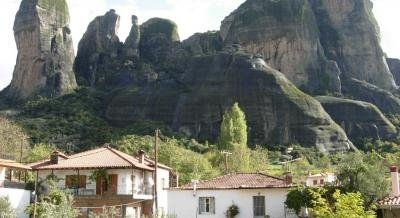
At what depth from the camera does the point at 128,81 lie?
14500 cm

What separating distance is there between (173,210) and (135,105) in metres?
82.4

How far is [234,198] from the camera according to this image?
151 ft

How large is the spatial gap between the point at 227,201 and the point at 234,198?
0.57m

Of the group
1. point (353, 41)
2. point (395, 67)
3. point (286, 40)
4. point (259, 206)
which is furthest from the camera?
point (395, 67)

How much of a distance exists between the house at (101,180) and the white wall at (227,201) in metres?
2.19

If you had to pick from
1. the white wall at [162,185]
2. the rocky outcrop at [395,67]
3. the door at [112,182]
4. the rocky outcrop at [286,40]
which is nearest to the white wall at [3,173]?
the door at [112,182]

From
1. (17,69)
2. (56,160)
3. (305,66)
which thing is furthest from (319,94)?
(56,160)

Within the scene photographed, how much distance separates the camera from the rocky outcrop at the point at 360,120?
13212 centimetres

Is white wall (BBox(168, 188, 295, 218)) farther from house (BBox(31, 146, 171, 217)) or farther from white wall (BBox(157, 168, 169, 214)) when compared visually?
white wall (BBox(157, 168, 169, 214))

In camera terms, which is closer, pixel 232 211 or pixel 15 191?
pixel 232 211

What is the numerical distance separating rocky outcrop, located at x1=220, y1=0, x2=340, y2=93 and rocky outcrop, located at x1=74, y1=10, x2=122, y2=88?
31.4 metres

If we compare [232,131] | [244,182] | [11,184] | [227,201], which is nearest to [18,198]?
[11,184]

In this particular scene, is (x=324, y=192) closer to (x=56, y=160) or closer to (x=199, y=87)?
(x=56, y=160)

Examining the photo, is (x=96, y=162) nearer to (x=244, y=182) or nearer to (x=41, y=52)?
(x=244, y=182)
